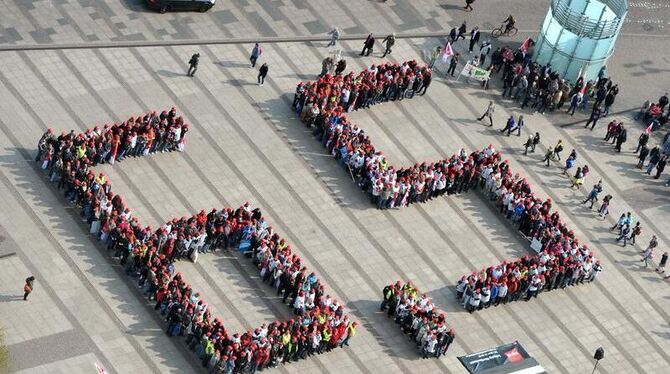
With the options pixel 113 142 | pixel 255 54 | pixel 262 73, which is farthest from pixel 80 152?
pixel 255 54

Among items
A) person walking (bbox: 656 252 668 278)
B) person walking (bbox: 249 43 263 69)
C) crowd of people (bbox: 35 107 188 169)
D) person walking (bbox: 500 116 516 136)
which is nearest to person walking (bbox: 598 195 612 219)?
person walking (bbox: 656 252 668 278)

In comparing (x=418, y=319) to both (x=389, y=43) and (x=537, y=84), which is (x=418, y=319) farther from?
(x=389, y=43)

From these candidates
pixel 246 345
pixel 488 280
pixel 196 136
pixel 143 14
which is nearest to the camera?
pixel 246 345

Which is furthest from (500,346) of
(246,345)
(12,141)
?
(12,141)

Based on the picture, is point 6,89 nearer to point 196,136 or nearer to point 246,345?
point 196,136

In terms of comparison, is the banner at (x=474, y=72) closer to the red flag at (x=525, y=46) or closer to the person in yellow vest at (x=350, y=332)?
the red flag at (x=525, y=46)

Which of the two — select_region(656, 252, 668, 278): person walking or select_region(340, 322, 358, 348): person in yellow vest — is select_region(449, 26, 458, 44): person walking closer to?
select_region(656, 252, 668, 278): person walking
